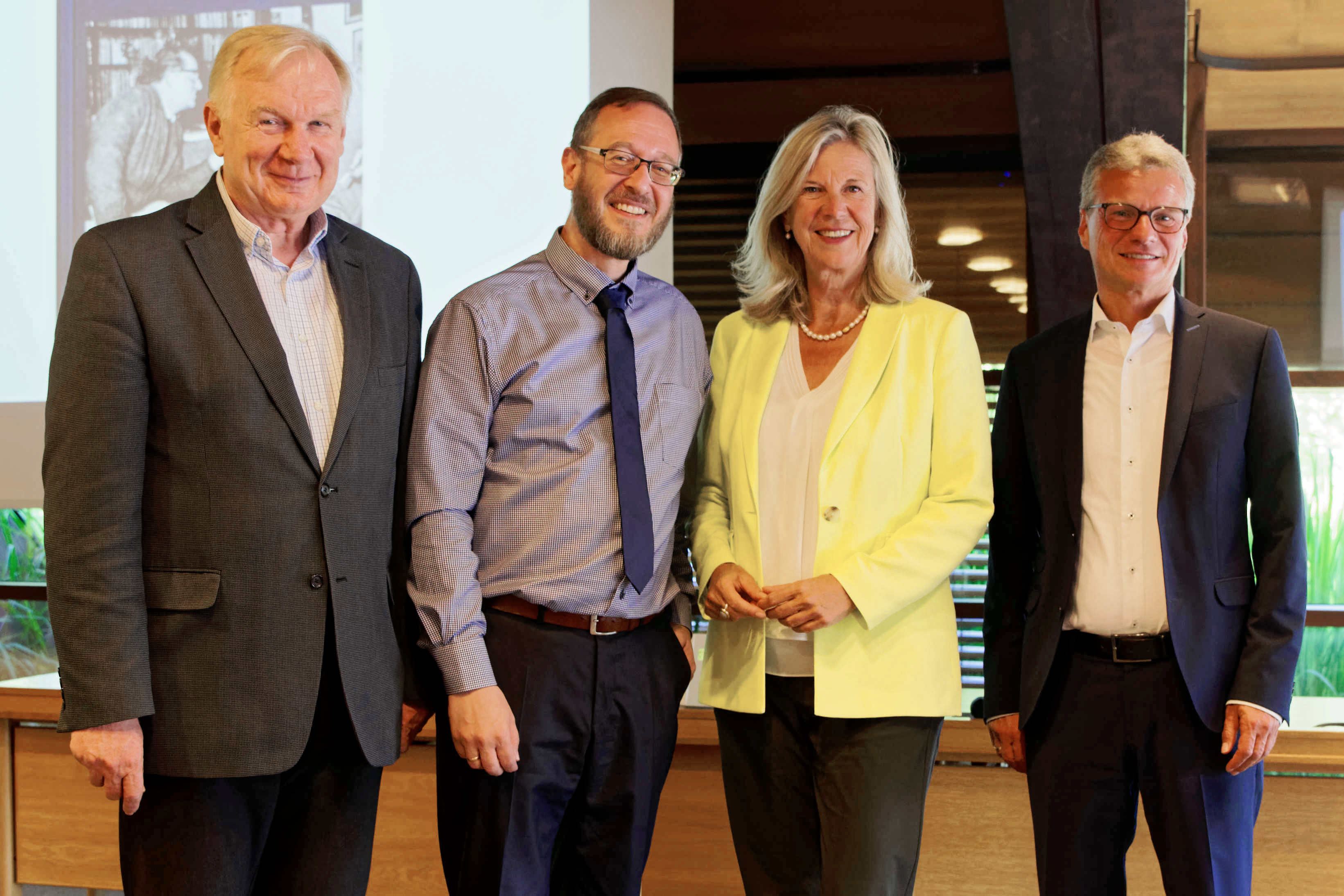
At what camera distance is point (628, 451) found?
1.98 metres

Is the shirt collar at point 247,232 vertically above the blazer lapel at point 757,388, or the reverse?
the shirt collar at point 247,232

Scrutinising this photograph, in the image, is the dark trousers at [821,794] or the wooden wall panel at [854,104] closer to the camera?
the dark trousers at [821,794]

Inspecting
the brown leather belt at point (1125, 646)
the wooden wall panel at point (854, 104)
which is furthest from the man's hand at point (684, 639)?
the wooden wall panel at point (854, 104)

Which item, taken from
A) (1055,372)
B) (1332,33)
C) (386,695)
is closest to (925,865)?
(1055,372)

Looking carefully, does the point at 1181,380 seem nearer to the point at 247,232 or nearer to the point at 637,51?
the point at 247,232

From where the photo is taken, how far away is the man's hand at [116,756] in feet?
5.15

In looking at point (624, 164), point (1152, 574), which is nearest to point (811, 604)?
point (1152, 574)

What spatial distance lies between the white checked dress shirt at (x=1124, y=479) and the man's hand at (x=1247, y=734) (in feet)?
0.62

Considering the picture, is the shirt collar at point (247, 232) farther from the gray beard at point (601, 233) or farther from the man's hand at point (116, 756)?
the man's hand at point (116, 756)

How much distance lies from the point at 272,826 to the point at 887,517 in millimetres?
1207

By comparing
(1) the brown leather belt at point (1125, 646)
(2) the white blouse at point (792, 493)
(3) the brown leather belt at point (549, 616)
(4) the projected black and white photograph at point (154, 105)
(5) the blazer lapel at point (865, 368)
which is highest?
(4) the projected black and white photograph at point (154, 105)

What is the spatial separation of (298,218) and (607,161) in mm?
588

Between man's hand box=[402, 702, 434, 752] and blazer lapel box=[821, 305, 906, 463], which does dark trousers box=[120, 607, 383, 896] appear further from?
blazer lapel box=[821, 305, 906, 463]

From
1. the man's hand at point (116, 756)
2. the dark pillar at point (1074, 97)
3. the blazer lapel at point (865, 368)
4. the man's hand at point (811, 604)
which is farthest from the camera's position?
the dark pillar at point (1074, 97)
